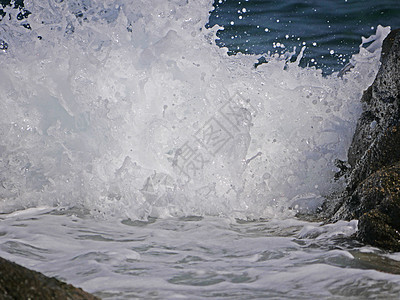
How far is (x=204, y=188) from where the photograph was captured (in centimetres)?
443

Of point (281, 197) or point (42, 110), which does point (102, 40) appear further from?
point (281, 197)

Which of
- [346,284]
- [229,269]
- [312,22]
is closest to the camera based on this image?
[346,284]

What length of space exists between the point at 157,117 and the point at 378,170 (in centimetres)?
212

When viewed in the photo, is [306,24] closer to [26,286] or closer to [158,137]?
[158,137]

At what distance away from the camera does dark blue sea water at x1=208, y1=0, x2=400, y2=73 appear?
8258mm

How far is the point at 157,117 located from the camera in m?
4.97

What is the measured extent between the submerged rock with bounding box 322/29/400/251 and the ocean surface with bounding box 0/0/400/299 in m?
0.13

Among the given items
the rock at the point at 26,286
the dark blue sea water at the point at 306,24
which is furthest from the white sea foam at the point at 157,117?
the dark blue sea water at the point at 306,24

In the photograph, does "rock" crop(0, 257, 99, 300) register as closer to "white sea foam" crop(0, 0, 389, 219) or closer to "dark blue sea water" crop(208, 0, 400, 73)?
"white sea foam" crop(0, 0, 389, 219)

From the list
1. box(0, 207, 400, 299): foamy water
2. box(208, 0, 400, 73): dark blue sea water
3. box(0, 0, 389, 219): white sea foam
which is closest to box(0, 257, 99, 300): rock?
box(0, 207, 400, 299): foamy water

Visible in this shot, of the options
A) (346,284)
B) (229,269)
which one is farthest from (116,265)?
(346,284)

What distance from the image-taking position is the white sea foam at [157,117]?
14.6 ft

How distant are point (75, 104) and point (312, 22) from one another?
5282 millimetres

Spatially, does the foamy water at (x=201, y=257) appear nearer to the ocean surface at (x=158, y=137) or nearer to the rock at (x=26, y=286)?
the ocean surface at (x=158, y=137)
